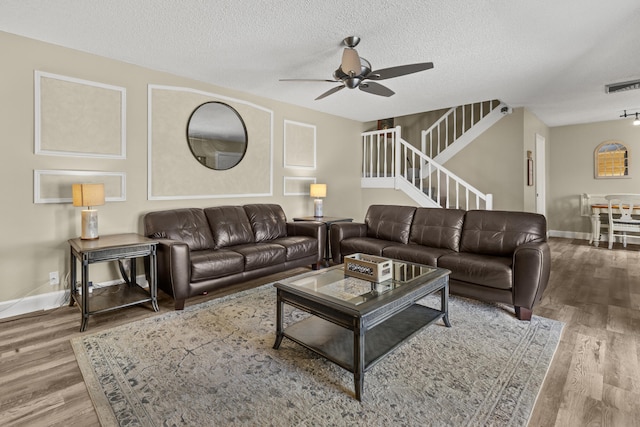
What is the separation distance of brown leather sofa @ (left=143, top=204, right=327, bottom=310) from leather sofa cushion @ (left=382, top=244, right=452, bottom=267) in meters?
1.03

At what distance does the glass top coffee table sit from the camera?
1.80 metres

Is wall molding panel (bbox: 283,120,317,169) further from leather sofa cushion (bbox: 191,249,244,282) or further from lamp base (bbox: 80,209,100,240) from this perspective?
lamp base (bbox: 80,209,100,240)

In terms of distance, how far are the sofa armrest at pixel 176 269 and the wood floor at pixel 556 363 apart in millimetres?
228

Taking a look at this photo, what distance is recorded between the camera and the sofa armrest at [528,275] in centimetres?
266

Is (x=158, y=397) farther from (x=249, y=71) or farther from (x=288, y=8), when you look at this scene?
(x=249, y=71)

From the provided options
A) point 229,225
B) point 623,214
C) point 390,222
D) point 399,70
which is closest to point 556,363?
point 390,222

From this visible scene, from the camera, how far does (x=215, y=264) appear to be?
3.12 metres

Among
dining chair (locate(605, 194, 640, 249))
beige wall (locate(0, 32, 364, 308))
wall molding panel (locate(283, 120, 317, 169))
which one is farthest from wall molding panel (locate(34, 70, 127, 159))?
dining chair (locate(605, 194, 640, 249))

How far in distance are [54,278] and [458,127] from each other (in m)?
6.72

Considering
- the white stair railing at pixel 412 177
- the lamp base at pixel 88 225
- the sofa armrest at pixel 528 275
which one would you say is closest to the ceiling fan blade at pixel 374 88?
the sofa armrest at pixel 528 275

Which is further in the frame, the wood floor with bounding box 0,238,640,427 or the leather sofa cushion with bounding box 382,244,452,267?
the leather sofa cushion with bounding box 382,244,452,267

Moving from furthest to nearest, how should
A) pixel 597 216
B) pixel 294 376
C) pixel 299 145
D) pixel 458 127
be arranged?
pixel 458 127, pixel 597 216, pixel 299 145, pixel 294 376

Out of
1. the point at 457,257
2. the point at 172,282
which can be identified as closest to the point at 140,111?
the point at 172,282

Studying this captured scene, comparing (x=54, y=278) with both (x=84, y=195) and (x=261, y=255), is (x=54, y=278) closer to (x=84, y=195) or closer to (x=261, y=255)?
(x=84, y=195)
